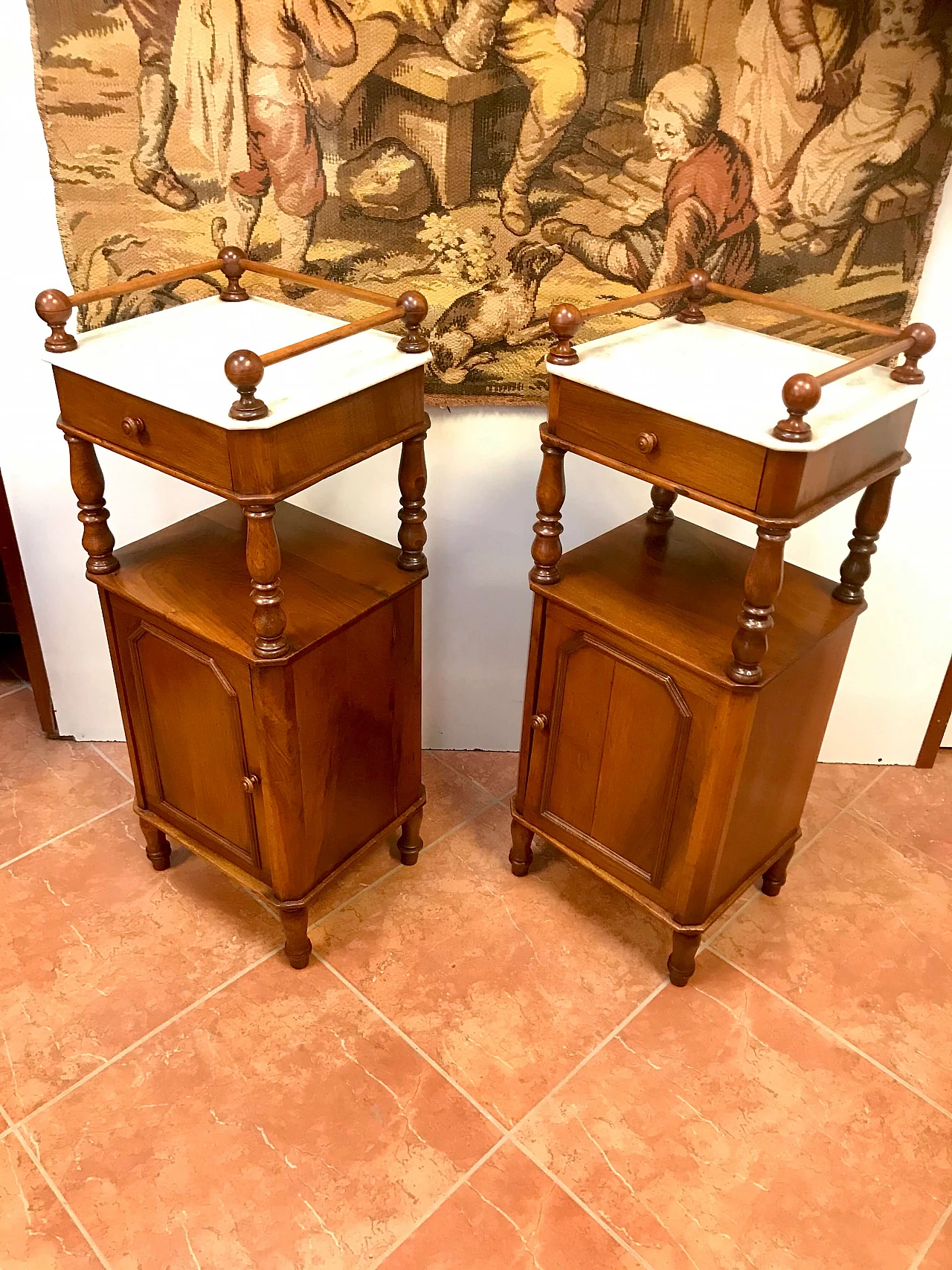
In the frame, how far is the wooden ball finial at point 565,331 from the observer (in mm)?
1673

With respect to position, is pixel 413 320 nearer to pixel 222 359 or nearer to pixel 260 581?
pixel 222 359

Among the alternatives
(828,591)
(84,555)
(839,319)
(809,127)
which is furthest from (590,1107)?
(809,127)

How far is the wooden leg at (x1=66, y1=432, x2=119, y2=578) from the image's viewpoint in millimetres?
1841

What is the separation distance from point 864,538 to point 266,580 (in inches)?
42.2

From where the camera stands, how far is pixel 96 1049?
197cm

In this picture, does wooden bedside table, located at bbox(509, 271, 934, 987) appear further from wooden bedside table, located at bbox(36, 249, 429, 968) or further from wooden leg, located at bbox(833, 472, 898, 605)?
wooden bedside table, located at bbox(36, 249, 429, 968)

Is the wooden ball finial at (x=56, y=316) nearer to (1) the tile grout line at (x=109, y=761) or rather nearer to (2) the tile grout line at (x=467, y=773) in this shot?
(1) the tile grout line at (x=109, y=761)

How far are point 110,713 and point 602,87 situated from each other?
6.09 ft

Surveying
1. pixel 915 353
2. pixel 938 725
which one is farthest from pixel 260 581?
pixel 938 725

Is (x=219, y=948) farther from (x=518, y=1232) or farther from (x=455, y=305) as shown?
(x=455, y=305)

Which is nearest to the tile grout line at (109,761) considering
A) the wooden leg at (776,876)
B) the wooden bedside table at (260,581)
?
the wooden bedside table at (260,581)

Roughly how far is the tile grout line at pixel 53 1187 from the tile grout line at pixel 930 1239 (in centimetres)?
129

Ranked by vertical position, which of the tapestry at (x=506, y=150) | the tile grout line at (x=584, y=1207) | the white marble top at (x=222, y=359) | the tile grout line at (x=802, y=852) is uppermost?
the tapestry at (x=506, y=150)

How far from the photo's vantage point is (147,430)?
1682 mm
